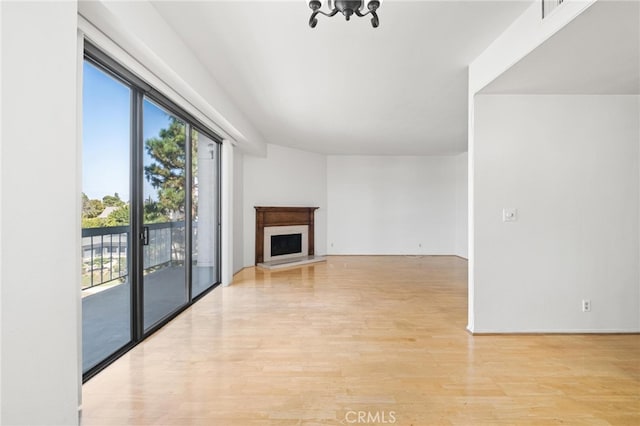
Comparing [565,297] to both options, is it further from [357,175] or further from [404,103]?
[357,175]

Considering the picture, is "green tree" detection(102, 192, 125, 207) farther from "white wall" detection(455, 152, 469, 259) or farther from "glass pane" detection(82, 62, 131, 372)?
"white wall" detection(455, 152, 469, 259)

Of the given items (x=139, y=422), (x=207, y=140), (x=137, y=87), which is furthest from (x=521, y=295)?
(x=207, y=140)

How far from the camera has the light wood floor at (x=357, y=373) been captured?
5.59ft

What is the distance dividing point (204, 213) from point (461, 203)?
6336 mm

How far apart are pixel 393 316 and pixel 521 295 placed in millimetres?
1302

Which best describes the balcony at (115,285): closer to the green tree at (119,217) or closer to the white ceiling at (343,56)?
the green tree at (119,217)

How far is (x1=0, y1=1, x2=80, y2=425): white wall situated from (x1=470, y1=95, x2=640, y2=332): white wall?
3125 millimetres

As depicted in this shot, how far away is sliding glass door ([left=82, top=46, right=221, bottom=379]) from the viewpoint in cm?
213

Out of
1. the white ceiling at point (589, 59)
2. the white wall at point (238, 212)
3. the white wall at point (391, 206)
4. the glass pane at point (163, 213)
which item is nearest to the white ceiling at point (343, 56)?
the white ceiling at point (589, 59)

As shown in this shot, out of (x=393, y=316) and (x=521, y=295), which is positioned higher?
(x=521, y=295)

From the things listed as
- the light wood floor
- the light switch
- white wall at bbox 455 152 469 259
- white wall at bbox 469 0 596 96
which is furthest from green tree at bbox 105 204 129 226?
white wall at bbox 455 152 469 259

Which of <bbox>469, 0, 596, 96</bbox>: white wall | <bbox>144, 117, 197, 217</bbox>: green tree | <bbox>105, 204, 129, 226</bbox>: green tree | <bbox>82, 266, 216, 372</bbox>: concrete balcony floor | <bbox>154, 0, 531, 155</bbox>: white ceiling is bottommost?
<bbox>82, 266, 216, 372</bbox>: concrete balcony floor

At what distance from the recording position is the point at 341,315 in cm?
329

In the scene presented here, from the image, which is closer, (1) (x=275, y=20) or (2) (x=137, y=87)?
(1) (x=275, y=20)
